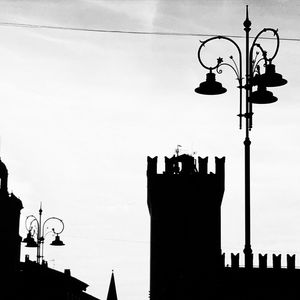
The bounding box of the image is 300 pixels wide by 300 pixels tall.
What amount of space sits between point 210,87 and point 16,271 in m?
44.5

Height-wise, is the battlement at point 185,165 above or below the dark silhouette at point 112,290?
above

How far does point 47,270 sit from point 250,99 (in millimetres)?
53713

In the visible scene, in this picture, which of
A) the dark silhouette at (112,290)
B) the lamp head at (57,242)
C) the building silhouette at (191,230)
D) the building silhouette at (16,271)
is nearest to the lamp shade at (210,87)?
the lamp head at (57,242)

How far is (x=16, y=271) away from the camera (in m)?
56.8

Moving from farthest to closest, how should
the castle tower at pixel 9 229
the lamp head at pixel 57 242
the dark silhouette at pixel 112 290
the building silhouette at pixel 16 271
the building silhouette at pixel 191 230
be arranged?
the dark silhouette at pixel 112 290 → the building silhouette at pixel 191 230 → the castle tower at pixel 9 229 → the building silhouette at pixel 16 271 → the lamp head at pixel 57 242

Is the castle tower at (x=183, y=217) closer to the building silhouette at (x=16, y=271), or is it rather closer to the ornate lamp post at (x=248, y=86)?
the building silhouette at (x=16, y=271)

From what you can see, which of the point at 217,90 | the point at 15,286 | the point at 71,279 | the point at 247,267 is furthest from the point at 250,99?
the point at 71,279

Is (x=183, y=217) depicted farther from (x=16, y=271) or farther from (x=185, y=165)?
(x=16, y=271)

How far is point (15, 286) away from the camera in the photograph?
5619 centimetres

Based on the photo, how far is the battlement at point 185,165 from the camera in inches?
2736

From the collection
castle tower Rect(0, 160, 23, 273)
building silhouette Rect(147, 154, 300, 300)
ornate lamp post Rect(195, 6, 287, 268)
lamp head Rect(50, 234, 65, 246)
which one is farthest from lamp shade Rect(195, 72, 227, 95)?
building silhouette Rect(147, 154, 300, 300)

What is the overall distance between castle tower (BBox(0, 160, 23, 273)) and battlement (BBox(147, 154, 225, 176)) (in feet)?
50.5

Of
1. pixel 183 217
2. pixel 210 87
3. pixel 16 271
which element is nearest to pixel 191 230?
pixel 183 217

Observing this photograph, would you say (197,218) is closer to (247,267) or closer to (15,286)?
(15,286)
